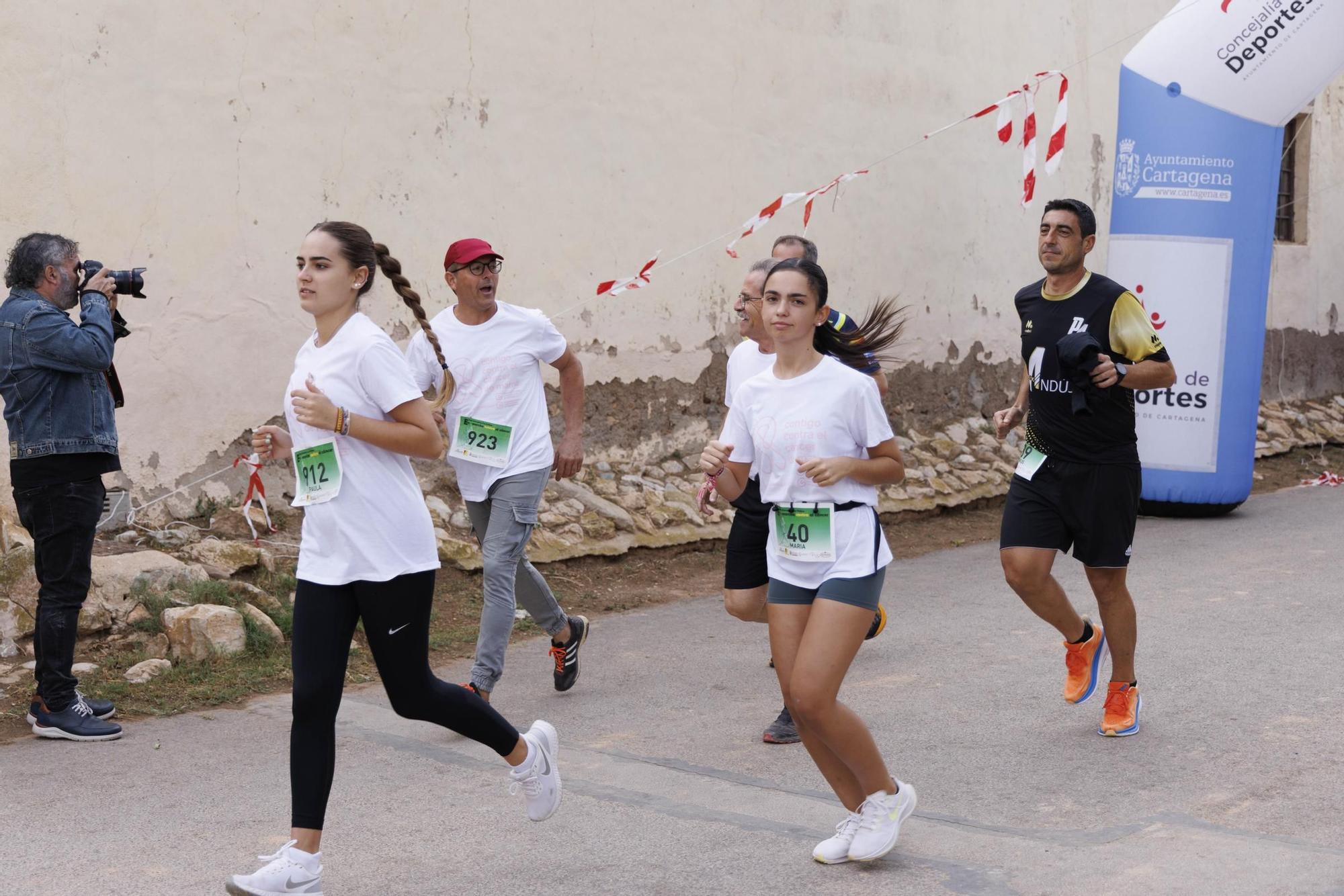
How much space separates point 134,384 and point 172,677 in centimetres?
197

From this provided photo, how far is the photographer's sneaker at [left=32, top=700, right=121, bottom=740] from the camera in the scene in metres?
5.31

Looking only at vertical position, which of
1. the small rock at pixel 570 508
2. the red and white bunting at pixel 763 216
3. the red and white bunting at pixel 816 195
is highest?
the red and white bunting at pixel 816 195

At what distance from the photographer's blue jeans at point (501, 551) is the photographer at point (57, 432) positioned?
55.8 inches

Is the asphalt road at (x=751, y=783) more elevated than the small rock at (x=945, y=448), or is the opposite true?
the small rock at (x=945, y=448)

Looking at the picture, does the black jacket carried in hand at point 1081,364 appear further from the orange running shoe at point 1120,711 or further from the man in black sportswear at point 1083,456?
the orange running shoe at point 1120,711

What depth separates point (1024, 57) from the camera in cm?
1273

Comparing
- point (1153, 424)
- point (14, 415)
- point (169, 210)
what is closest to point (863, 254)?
point (1153, 424)

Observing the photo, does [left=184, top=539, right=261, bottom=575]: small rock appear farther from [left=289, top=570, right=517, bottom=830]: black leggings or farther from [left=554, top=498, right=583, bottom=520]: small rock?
[left=289, top=570, right=517, bottom=830]: black leggings

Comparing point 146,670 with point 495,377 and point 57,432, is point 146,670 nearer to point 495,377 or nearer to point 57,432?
point 57,432

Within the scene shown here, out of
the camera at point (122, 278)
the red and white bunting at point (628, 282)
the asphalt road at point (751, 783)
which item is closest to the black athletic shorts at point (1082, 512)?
the asphalt road at point (751, 783)

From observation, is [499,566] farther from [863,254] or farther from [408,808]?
[863,254]

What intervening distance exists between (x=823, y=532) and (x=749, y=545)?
5.01 feet

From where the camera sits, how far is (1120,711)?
17.2 ft

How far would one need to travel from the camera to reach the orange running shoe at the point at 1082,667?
5.46m
